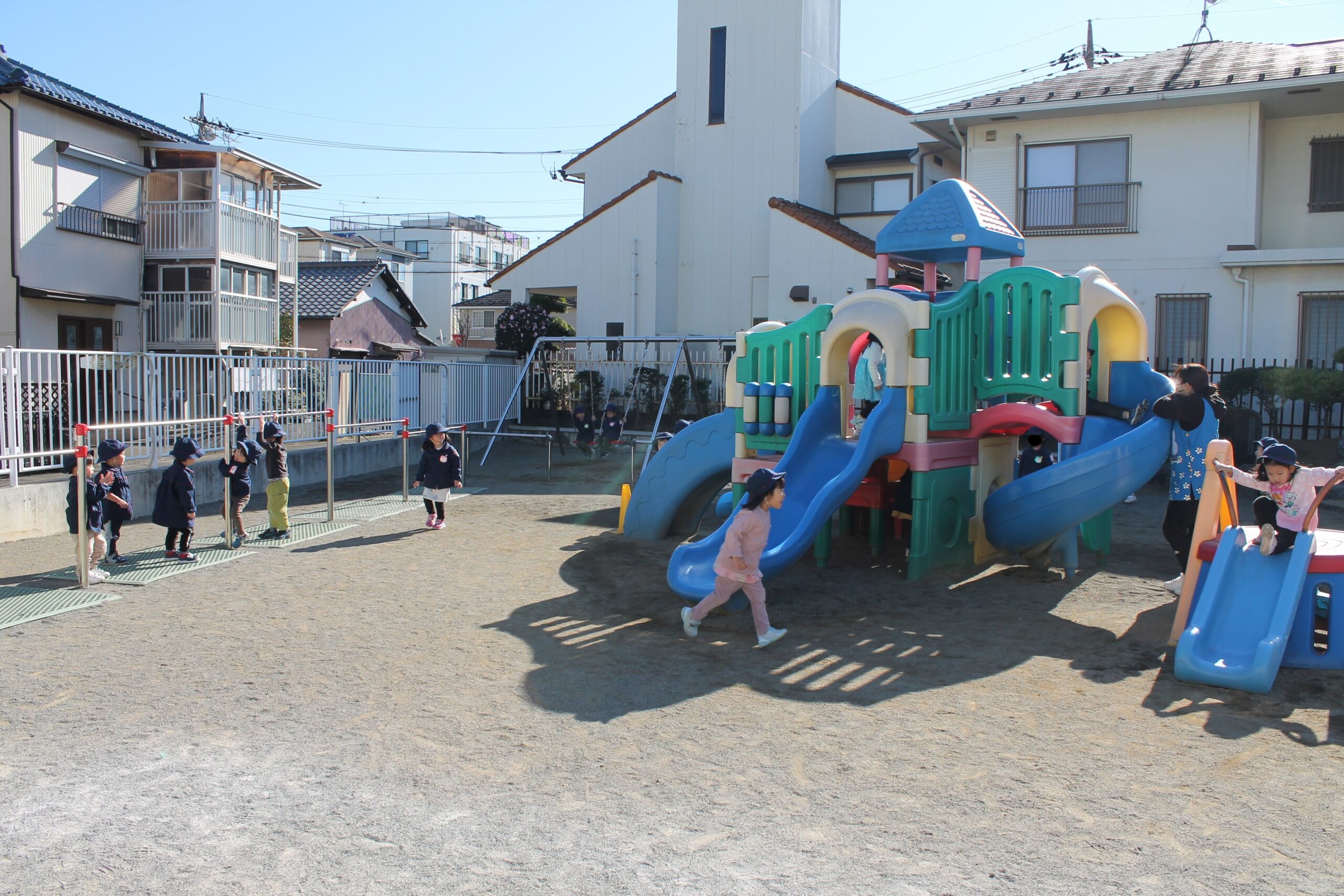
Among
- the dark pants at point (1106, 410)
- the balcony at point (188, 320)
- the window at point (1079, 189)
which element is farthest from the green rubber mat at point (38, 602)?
the window at point (1079, 189)

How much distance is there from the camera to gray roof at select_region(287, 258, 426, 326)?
118 feet

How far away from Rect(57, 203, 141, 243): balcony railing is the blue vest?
69.0ft

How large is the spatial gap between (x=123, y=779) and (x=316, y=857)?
1405mm

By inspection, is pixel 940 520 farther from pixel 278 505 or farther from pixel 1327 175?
pixel 1327 175

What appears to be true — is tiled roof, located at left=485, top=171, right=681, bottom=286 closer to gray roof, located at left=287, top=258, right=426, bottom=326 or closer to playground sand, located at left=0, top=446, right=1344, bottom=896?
gray roof, located at left=287, top=258, right=426, bottom=326

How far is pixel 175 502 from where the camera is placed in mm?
9914

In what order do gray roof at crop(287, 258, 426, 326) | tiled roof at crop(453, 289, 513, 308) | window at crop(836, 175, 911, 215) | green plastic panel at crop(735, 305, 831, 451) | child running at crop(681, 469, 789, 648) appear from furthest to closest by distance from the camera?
tiled roof at crop(453, 289, 513, 308) → gray roof at crop(287, 258, 426, 326) → window at crop(836, 175, 911, 215) → green plastic panel at crop(735, 305, 831, 451) → child running at crop(681, 469, 789, 648)

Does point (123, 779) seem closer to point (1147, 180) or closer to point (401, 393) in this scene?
point (401, 393)

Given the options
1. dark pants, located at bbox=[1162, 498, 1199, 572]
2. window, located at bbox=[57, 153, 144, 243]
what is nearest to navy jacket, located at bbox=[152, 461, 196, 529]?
dark pants, located at bbox=[1162, 498, 1199, 572]

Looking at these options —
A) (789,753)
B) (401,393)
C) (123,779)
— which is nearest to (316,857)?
(123,779)

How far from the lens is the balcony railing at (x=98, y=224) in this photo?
20625 mm

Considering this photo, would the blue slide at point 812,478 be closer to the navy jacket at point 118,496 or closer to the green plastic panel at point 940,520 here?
the green plastic panel at point 940,520

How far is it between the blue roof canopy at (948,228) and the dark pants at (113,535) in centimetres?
805

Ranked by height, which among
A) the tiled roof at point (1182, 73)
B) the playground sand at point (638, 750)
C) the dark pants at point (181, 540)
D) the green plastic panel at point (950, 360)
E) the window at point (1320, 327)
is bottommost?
the playground sand at point (638, 750)
